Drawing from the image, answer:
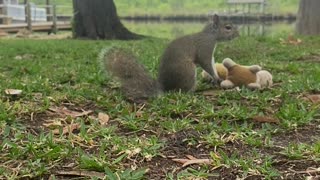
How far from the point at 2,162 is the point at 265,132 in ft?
4.65

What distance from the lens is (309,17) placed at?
1226 cm

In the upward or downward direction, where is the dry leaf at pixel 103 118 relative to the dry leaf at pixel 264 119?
downward

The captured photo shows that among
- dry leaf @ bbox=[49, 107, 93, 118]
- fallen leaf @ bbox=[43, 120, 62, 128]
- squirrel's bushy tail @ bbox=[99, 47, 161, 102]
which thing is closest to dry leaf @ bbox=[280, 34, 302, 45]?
squirrel's bushy tail @ bbox=[99, 47, 161, 102]

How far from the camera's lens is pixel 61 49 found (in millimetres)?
8211

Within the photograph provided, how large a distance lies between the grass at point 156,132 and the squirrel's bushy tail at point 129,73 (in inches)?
3.5

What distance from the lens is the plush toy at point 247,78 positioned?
4227 millimetres

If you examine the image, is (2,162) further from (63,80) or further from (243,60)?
(243,60)

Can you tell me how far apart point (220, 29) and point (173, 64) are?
3.02ft

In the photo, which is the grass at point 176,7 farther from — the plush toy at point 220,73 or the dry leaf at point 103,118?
the dry leaf at point 103,118

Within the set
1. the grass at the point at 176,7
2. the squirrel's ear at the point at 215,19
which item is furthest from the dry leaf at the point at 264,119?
the grass at the point at 176,7

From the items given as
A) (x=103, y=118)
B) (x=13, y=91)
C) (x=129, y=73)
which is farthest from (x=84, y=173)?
(x=13, y=91)

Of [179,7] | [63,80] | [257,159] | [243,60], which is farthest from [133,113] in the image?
[179,7]

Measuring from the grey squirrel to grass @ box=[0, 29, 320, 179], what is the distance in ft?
0.37

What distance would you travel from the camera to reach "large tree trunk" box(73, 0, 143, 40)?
41.9ft
